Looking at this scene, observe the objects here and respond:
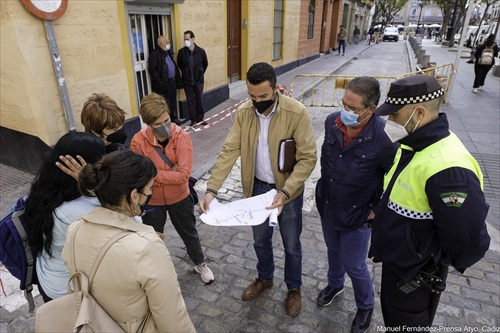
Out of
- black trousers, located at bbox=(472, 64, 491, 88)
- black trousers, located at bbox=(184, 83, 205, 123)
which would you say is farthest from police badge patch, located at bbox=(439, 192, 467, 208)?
black trousers, located at bbox=(472, 64, 491, 88)

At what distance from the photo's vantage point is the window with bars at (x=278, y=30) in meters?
13.7

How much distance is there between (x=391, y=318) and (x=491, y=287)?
1.84m

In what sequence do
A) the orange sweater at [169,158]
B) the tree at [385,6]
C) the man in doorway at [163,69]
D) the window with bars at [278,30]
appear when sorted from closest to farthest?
the orange sweater at [169,158]
the man in doorway at [163,69]
the window with bars at [278,30]
the tree at [385,6]

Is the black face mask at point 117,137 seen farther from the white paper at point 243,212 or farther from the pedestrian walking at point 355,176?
the pedestrian walking at point 355,176

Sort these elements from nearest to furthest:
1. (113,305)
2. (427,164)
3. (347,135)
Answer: (113,305) → (427,164) → (347,135)

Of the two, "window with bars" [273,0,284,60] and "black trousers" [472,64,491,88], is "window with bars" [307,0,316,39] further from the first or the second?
"black trousers" [472,64,491,88]

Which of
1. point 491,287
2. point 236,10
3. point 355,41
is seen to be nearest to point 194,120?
point 236,10

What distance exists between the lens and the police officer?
5.62 ft

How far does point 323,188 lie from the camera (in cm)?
272

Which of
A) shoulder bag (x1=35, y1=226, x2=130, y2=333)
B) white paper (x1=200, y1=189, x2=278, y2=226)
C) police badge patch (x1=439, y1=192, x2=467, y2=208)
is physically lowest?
white paper (x1=200, y1=189, x2=278, y2=226)

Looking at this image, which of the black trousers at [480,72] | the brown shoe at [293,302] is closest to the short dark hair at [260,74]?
the brown shoe at [293,302]

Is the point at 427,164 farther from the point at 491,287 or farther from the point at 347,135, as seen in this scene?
the point at 491,287

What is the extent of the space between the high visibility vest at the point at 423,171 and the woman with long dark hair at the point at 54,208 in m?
1.82

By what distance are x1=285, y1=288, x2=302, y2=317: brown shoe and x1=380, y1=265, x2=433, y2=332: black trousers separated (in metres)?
0.91
